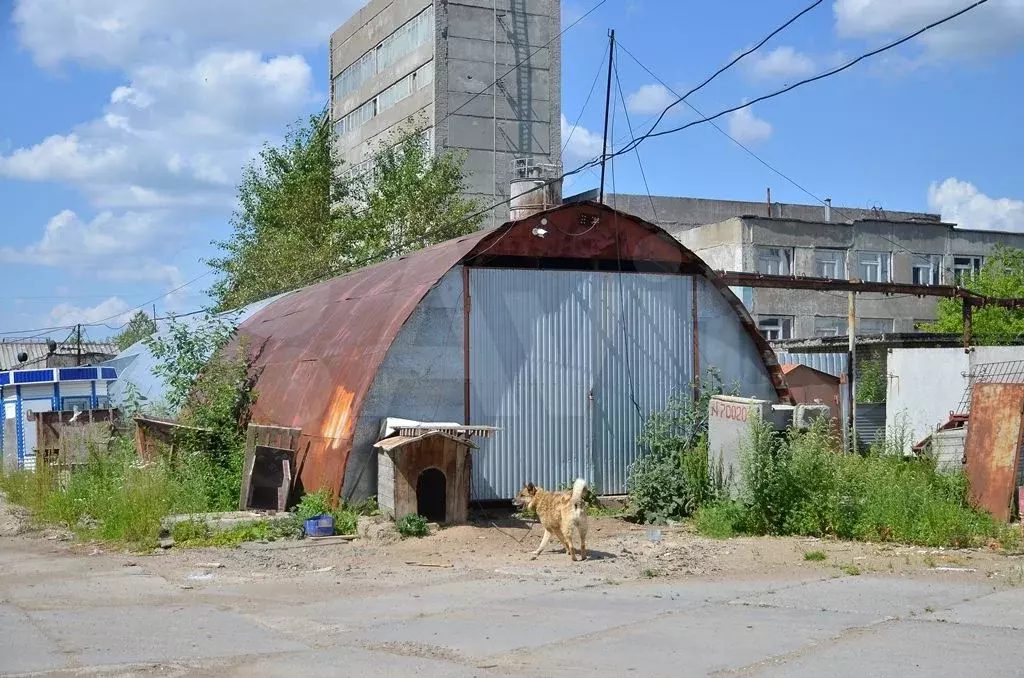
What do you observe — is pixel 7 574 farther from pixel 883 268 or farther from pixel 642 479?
pixel 883 268

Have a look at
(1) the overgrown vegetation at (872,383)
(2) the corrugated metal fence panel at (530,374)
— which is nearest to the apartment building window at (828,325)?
(1) the overgrown vegetation at (872,383)

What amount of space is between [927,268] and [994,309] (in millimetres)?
9452

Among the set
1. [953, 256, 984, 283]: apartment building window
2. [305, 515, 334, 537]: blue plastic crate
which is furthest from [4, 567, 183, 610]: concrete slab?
[953, 256, 984, 283]: apartment building window

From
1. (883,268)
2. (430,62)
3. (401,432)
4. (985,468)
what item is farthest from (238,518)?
(430,62)

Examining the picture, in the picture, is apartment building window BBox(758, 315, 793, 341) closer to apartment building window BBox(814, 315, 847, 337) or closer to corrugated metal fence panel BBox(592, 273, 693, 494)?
apartment building window BBox(814, 315, 847, 337)

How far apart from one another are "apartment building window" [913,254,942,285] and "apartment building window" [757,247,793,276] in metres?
6.40

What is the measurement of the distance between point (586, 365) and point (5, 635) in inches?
379

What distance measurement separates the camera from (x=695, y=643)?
754 centimetres

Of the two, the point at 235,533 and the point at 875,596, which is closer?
the point at 875,596

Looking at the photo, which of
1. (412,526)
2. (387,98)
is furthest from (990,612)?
(387,98)

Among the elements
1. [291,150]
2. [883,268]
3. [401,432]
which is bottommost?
[401,432]

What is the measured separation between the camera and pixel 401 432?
14141mm

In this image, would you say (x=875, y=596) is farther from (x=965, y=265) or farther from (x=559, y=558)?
(x=965, y=265)

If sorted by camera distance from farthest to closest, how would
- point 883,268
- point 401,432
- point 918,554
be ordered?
point 883,268 → point 401,432 → point 918,554
